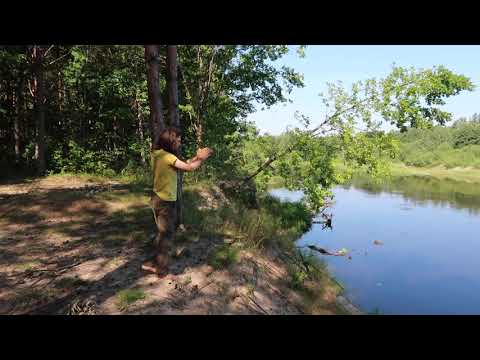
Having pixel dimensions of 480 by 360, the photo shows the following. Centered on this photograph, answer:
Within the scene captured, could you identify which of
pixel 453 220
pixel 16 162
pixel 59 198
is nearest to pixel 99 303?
pixel 59 198

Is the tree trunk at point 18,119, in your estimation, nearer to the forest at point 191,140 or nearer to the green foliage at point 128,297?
the forest at point 191,140

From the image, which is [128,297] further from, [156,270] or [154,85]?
[154,85]

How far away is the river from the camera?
45.2 ft

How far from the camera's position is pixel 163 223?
209 inches

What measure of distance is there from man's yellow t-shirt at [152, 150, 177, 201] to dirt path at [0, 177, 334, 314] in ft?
4.87

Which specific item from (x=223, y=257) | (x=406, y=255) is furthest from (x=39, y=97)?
(x=406, y=255)

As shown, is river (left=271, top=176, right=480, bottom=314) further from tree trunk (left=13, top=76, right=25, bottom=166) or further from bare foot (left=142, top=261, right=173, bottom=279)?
tree trunk (left=13, top=76, right=25, bottom=166)

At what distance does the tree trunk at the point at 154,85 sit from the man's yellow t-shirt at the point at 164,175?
189 centimetres

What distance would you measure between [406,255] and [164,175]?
714 inches

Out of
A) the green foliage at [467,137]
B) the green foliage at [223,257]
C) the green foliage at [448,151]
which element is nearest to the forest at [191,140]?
the green foliage at [223,257]

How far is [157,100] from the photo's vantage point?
22.3 ft

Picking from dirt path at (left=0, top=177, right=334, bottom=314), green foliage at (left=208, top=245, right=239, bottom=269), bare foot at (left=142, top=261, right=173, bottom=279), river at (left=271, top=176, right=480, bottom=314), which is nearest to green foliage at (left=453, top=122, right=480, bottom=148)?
river at (left=271, top=176, right=480, bottom=314)

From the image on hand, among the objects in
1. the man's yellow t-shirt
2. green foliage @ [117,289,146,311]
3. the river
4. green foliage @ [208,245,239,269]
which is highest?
the man's yellow t-shirt
